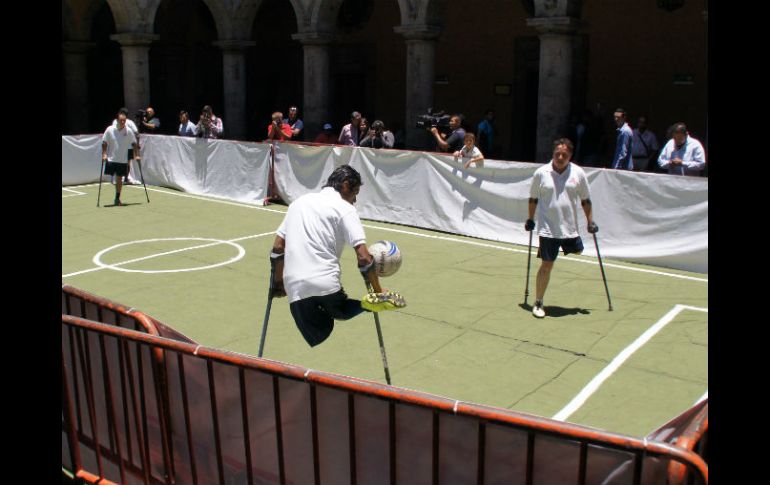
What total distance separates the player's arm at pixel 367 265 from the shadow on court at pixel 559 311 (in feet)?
11.7

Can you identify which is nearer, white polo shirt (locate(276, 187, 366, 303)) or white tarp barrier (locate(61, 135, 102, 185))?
white polo shirt (locate(276, 187, 366, 303))

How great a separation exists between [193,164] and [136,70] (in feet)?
19.5

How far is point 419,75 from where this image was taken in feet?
59.3

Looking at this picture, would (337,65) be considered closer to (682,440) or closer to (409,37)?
(409,37)

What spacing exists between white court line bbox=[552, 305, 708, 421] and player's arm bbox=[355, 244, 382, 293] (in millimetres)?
1813

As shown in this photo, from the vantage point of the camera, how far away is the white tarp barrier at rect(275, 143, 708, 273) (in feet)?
36.4

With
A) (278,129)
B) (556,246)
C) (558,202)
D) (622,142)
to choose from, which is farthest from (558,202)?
(278,129)

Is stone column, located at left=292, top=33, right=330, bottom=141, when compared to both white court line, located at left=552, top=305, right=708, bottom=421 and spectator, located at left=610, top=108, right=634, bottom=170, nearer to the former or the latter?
spectator, located at left=610, top=108, right=634, bottom=170

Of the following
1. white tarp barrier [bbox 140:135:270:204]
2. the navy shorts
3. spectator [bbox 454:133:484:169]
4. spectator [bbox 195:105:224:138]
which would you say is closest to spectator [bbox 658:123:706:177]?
spectator [bbox 454:133:484:169]

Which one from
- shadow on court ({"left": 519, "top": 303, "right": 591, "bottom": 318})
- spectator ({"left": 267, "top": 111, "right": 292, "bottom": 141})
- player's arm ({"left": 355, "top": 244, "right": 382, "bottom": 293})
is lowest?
shadow on court ({"left": 519, "top": 303, "right": 591, "bottom": 318})

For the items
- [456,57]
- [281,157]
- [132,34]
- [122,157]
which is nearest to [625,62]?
[456,57]

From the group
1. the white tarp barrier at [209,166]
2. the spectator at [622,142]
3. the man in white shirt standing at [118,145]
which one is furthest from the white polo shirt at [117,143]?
the spectator at [622,142]

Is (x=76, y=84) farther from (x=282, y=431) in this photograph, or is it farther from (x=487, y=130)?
(x=282, y=431)
